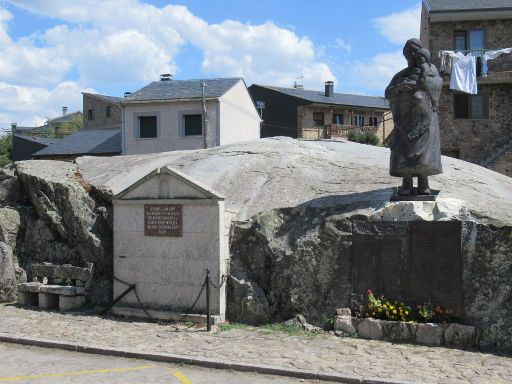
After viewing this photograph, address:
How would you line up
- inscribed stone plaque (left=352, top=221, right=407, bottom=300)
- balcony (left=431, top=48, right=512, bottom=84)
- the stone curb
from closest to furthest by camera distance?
the stone curb → inscribed stone plaque (left=352, top=221, right=407, bottom=300) → balcony (left=431, top=48, right=512, bottom=84)

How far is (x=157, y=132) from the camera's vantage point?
35.4m

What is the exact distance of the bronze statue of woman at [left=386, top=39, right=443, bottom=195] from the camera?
1029cm

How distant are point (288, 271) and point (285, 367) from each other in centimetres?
279

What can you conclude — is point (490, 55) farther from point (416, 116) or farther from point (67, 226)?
point (67, 226)

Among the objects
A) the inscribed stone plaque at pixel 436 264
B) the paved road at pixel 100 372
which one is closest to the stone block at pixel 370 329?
the inscribed stone plaque at pixel 436 264

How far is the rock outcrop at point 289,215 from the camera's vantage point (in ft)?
31.2

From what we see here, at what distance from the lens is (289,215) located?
11328 millimetres

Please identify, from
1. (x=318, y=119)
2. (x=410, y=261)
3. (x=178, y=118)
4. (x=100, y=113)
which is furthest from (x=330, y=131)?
(x=410, y=261)

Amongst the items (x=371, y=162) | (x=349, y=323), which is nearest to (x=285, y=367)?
(x=349, y=323)

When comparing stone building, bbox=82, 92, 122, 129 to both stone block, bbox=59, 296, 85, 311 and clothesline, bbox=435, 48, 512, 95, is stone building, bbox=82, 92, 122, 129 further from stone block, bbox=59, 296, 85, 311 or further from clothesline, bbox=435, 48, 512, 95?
stone block, bbox=59, 296, 85, 311

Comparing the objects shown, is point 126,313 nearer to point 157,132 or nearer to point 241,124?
point 157,132

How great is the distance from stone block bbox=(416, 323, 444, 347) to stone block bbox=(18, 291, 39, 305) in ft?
26.9

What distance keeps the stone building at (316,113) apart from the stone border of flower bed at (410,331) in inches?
1308

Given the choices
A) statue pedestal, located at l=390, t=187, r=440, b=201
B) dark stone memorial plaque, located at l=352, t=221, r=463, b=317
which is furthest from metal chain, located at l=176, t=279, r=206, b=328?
statue pedestal, located at l=390, t=187, r=440, b=201
